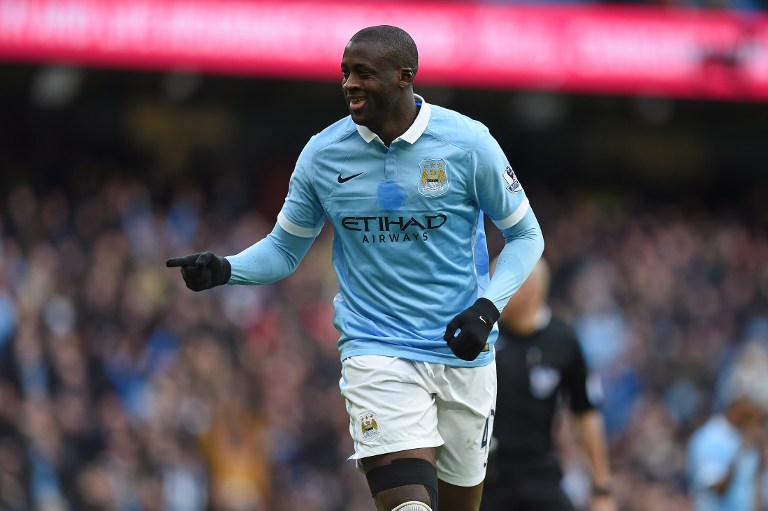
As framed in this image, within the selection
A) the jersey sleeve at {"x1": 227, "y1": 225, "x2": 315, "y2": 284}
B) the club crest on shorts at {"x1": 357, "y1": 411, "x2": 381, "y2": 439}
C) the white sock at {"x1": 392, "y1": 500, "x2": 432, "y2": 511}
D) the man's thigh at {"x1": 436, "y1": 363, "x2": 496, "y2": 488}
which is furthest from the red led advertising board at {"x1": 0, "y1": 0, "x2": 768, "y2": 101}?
the white sock at {"x1": 392, "y1": 500, "x2": 432, "y2": 511}

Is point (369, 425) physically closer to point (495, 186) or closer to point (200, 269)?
point (200, 269)

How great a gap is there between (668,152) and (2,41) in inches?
410

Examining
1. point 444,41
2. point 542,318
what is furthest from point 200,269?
point 444,41

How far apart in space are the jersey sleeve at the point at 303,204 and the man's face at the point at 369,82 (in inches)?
11.7

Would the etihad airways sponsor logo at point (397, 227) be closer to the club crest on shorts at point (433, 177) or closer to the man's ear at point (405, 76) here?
the club crest on shorts at point (433, 177)

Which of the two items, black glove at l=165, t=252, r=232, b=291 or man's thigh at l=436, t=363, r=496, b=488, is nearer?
Result: black glove at l=165, t=252, r=232, b=291

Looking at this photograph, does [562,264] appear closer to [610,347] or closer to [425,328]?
[610,347]

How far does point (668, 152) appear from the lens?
21.8 metres

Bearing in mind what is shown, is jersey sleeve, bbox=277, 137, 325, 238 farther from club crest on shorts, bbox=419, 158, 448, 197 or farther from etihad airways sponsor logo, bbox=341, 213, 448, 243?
club crest on shorts, bbox=419, 158, 448, 197

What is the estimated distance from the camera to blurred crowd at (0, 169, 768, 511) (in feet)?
39.4

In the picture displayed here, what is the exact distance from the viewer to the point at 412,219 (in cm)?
541

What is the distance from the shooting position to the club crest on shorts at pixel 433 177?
213 inches

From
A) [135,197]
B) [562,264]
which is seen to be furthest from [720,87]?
[135,197]

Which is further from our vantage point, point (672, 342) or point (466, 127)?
point (672, 342)
